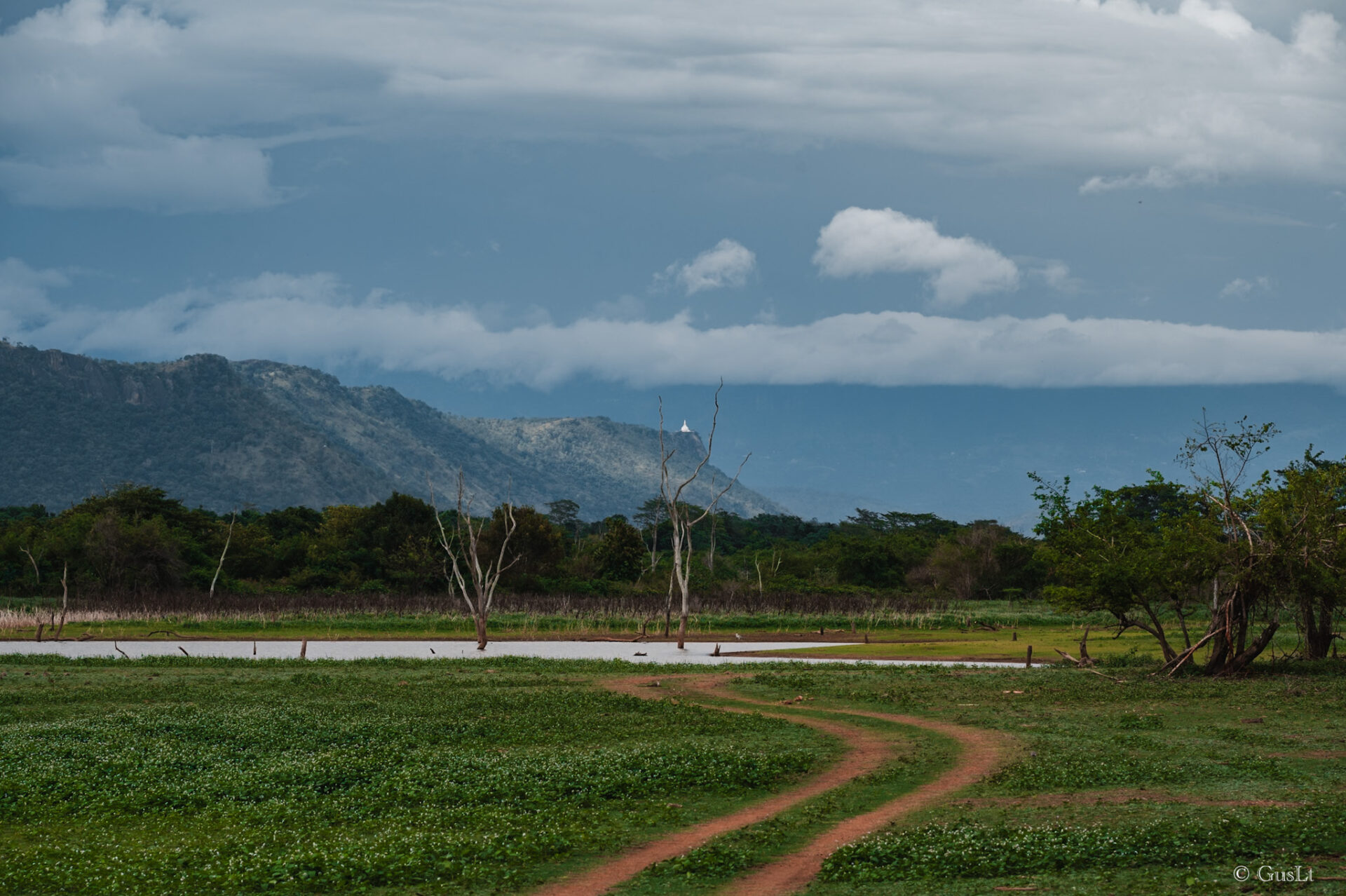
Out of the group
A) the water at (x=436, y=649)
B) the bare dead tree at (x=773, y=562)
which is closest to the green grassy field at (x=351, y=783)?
the water at (x=436, y=649)

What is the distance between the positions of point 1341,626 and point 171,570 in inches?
2829

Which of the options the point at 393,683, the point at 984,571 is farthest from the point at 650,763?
the point at 984,571

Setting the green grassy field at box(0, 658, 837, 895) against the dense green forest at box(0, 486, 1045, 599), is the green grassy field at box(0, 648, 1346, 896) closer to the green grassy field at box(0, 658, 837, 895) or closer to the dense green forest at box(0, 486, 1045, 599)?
the green grassy field at box(0, 658, 837, 895)

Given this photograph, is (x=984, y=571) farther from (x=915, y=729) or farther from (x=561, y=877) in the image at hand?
(x=561, y=877)

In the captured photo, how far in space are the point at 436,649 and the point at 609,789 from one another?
40.3 m

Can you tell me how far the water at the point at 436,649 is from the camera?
50.0 metres

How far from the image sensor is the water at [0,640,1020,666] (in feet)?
164

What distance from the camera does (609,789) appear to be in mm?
18828

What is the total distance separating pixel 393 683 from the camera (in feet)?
118

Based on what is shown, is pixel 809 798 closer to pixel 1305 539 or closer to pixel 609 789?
pixel 609 789

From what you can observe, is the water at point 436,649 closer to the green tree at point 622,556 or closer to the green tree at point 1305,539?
the green tree at point 1305,539

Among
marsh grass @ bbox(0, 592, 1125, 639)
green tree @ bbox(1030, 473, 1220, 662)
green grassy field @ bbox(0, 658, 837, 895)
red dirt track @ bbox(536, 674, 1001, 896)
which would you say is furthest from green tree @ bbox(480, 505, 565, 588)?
red dirt track @ bbox(536, 674, 1001, 896)

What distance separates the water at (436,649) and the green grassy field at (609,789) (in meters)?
17.0

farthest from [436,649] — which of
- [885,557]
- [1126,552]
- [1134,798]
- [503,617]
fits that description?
[885,557]
